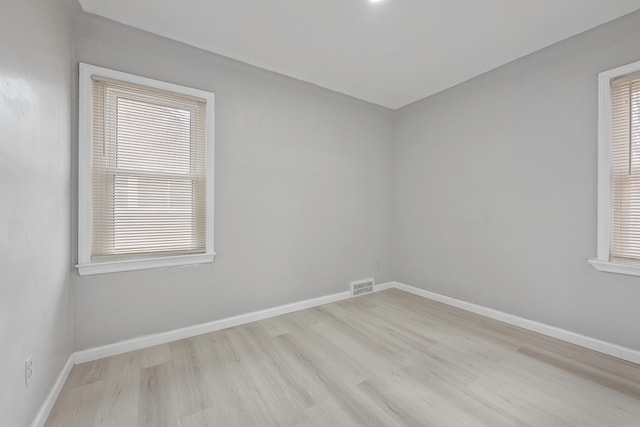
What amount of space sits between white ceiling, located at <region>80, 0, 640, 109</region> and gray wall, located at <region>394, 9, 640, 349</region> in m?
0.28

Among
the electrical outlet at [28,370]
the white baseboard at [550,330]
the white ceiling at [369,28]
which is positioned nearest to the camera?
the electrical outlet at [28,370]

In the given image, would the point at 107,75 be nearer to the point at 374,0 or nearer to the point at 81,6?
the point at 81,6

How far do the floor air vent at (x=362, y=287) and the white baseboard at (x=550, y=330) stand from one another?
2.54 ft

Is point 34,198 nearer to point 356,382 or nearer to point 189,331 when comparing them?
point 189,331

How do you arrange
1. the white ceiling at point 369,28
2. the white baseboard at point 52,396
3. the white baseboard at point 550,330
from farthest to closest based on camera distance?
the white baseboard at point 550,330 → the white ceiling at point 369,28 → the white baseboard at point 52,396

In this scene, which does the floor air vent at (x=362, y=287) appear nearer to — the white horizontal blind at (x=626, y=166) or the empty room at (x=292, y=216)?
the empty room at (x=292, y=216)

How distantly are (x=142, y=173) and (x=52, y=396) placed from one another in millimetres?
1581

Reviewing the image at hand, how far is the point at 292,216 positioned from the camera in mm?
3043

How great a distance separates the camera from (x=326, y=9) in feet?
6.48

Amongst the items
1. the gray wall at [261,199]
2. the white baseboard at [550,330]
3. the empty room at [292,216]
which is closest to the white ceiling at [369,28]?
the empty room at [292,216]

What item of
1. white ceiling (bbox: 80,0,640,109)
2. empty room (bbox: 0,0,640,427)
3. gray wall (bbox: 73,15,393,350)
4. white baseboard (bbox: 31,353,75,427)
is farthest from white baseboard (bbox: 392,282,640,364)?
white baseboard (bbox: 31,353,75,427)

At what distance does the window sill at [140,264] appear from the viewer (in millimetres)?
2012

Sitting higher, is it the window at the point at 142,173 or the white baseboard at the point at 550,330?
the window at the point at 142,173

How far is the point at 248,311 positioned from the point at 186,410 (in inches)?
47.4
